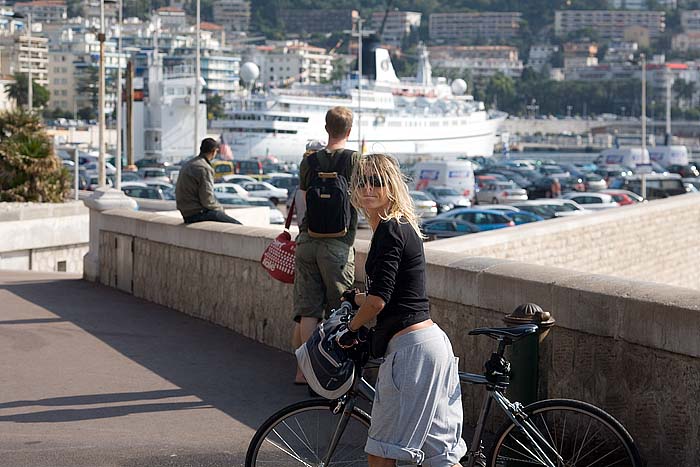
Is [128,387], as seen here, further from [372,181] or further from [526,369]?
[372,181]

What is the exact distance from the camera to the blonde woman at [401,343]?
461 centimetres

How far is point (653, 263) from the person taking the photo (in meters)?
24.6

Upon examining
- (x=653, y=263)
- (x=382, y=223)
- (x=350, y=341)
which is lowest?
(x=653, y=263)

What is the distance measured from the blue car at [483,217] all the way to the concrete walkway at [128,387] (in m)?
20.2

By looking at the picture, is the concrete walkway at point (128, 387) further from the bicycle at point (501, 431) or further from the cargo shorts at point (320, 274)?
the bicycle at point (501, 431)

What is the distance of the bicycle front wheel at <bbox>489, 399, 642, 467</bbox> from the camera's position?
4.81 metres

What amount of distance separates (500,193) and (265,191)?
9.54 metres

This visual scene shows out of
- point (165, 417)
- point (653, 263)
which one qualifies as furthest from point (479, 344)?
point (653, 263)

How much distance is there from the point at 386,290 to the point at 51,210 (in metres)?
15.6

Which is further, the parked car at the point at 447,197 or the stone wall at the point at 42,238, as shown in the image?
the parked car at the point at 447,197

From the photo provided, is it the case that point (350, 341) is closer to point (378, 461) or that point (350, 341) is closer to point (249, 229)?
point (378, 461)

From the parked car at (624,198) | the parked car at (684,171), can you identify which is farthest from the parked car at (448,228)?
the parked car at (684,171)

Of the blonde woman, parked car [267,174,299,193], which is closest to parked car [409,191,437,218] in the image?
parked car [267,174,299,193]

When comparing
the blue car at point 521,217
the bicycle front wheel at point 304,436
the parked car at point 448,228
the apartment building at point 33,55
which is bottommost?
the parked car at point 448,228
